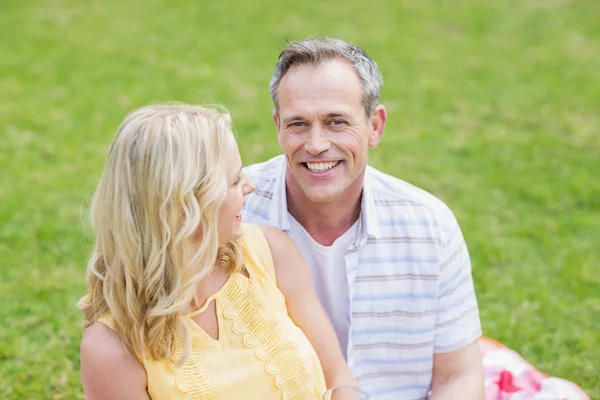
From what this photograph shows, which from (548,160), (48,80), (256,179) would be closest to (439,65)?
(548,160)

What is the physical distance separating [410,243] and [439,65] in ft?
19.3

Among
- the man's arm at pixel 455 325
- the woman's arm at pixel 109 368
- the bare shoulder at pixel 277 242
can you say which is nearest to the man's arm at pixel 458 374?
the man's arm at pixel 455 325

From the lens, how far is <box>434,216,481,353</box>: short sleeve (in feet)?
11.4

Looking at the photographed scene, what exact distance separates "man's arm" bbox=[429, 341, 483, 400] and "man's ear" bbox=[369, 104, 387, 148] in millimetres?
995

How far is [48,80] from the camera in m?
8.58

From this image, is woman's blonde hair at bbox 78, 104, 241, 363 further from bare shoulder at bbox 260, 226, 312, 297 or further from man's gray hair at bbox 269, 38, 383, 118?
man's gray hair at bbox 269, 38, 383, 118

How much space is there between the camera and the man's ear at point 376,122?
3508 mm

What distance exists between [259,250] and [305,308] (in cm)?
28

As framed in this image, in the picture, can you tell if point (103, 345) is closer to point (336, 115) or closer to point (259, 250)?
point (259, 250)

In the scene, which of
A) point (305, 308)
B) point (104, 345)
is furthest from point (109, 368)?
point (305, 308)

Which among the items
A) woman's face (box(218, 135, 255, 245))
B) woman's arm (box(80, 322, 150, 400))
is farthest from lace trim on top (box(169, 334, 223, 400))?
woman's face (box(218, 135, 255, 245))

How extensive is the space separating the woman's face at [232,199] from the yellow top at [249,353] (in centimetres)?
20

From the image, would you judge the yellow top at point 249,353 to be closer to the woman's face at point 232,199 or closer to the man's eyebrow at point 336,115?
the woman's face at point 232,199

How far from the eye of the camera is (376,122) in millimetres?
3553
